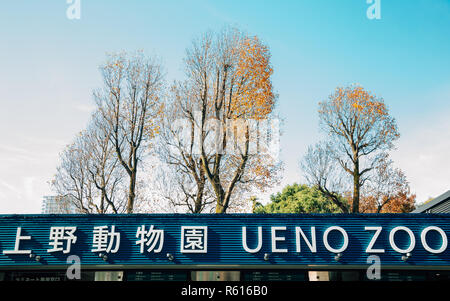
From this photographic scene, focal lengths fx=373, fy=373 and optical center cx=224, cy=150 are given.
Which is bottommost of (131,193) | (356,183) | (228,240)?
(228,240)

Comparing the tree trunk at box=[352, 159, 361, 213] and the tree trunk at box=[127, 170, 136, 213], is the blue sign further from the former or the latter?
the tree trunk at box=[352, 159, 361, 213]

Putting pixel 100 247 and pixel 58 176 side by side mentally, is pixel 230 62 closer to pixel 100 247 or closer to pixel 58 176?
pixel 100 247

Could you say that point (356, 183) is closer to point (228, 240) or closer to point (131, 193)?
point (228, 240)

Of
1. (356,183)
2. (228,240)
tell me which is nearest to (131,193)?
(228,240)

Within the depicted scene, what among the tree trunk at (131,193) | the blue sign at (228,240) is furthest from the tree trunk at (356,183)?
the tree trunk at (131,193)

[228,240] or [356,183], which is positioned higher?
[356,183]

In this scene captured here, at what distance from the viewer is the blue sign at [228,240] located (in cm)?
1639

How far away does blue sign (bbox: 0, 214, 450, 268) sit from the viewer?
16.4 meters

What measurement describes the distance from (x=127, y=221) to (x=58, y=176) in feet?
51.3

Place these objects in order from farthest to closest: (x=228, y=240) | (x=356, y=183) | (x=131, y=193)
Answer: (x=356, y=183) → (x=131, y=193) → (x=228, y=240)

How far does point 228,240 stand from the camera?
16.9 meters

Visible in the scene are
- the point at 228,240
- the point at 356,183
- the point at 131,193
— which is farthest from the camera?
the point at 356,183

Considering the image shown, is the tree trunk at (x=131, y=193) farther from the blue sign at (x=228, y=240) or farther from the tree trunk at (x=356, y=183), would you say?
the tree trunk at (x=356, y=183)
